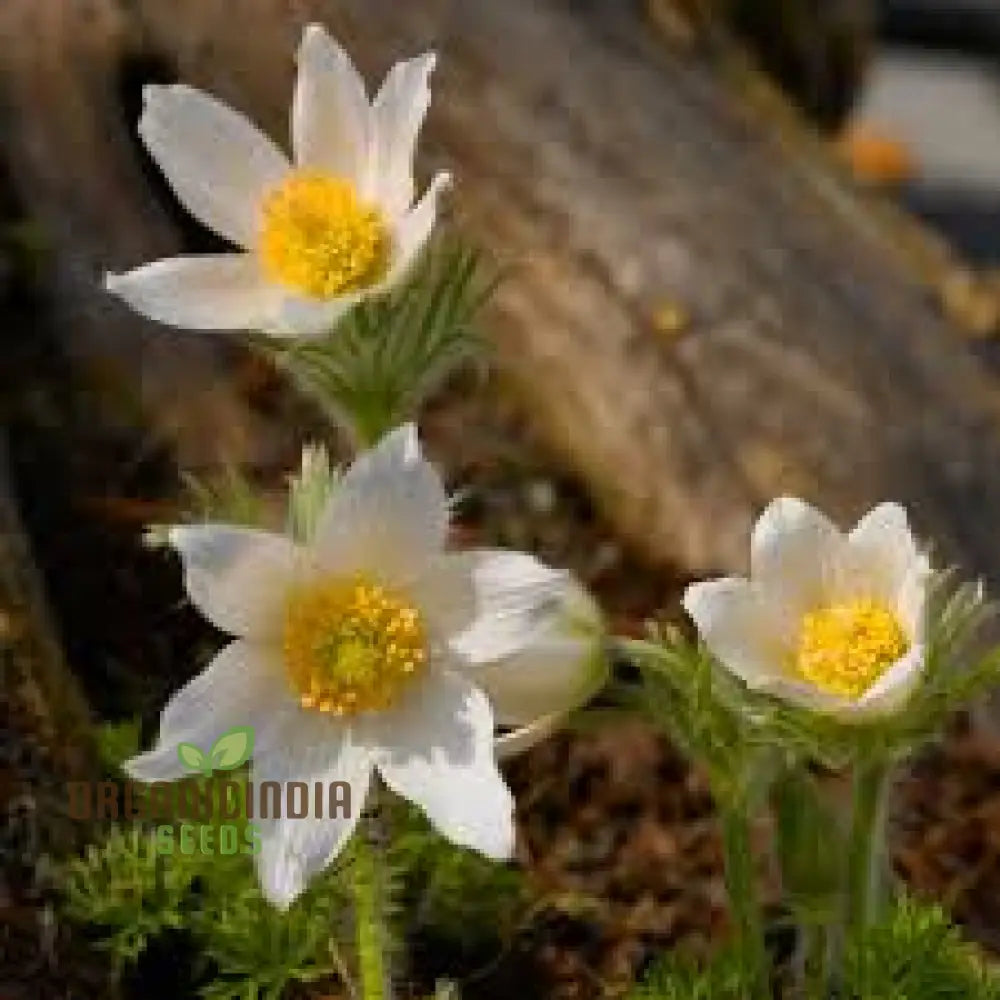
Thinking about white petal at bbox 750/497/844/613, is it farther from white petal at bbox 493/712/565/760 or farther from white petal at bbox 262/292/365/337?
white petal at bbox 262/292/365/337

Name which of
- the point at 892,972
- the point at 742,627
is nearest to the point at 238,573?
the point at 742,627

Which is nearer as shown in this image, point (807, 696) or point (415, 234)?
point (807, 696)

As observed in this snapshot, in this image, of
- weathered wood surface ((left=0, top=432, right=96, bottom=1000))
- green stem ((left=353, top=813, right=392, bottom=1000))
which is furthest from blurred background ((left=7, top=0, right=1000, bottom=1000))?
green stem ((left=353, top=813, right=392, bottom=1000))

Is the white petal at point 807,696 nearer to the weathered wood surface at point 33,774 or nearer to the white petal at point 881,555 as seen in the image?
the white petal at point 881,555

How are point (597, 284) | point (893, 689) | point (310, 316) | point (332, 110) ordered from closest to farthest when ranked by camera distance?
point (893, 689) → point (310, 316) → point (332, 110) → point (597, 284)

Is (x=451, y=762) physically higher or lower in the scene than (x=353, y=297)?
lower

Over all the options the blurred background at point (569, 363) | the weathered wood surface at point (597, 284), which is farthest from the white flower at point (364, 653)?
the weathered wood surface at point (597, 284)

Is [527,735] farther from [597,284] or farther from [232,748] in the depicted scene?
[597,284]
